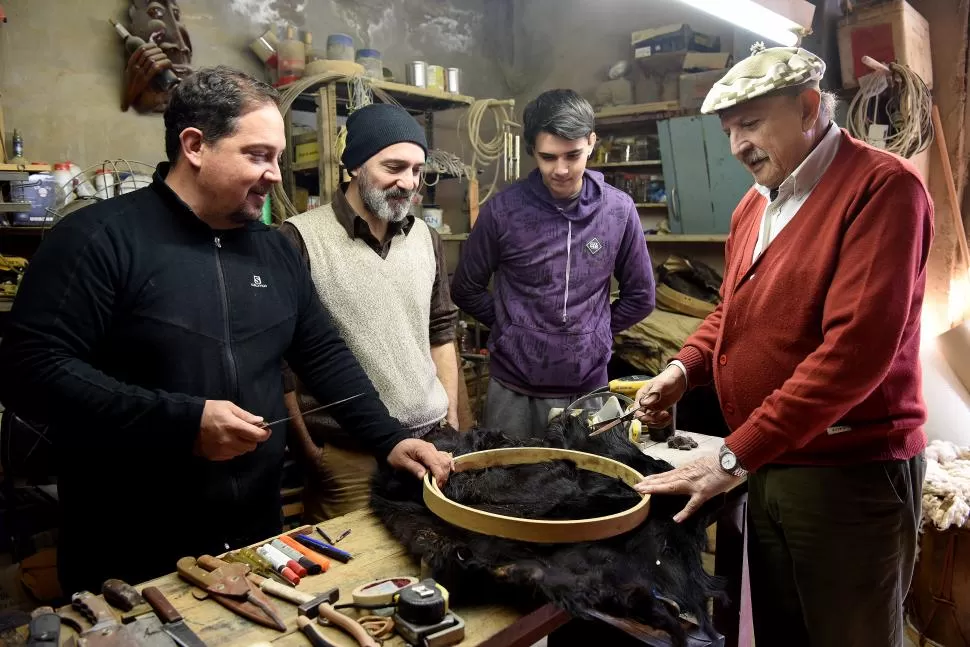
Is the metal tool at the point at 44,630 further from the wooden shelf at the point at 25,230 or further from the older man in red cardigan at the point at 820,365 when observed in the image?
the wooden shelf at the point at 25,230

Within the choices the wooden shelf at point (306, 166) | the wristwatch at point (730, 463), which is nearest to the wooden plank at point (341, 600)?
the wristwatch at point (730, 463)

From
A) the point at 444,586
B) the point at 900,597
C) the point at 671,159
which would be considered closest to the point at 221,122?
the point at 444,586

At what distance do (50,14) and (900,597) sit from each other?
493 centimetres

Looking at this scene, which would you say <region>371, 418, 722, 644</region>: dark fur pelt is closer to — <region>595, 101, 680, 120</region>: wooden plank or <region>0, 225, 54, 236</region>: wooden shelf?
<region>0, 225, 54, 236</region>: wooden shelf

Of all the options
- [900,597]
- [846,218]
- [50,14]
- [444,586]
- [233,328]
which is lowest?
[900,597]

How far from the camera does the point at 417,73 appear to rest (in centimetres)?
504

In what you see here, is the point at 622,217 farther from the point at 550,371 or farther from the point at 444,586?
the point at 444,586

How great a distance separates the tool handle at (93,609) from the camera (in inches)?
47.3

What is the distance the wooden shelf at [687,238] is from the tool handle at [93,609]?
4.72 m

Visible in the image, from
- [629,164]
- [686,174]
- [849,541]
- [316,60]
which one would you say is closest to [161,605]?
[849,541]

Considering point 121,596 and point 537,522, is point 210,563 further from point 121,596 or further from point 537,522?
point 537,522

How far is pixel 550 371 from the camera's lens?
297 centimetres

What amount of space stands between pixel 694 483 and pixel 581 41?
5.94 meters

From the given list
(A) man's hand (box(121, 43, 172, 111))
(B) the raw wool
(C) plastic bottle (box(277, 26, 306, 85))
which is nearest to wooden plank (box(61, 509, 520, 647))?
(B) the raw wool
